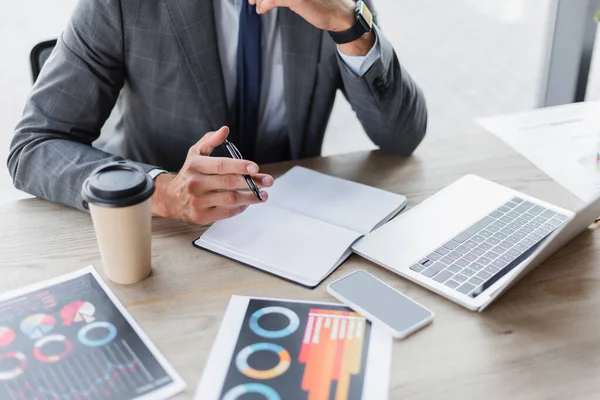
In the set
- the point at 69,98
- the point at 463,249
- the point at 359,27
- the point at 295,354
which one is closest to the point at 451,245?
the point at 463,249

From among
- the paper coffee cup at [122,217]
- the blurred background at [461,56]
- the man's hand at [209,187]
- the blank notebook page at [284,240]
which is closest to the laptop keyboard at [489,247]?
the blank notebook page at [284,240]

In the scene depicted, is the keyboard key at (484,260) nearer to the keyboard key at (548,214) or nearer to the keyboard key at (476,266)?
the keyboard key at (476,266)

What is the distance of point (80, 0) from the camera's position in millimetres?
1155

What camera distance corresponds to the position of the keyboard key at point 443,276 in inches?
35.1

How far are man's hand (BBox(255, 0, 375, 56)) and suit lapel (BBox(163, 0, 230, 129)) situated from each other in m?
0.14

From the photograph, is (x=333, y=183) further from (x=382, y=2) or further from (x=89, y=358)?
(x=382, y=2)

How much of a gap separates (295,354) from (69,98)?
690 mm

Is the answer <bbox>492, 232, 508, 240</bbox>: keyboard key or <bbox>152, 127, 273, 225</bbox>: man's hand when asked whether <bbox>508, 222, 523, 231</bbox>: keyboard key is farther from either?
<bbox>152, 127, 273, 225</bbox>: man's hand

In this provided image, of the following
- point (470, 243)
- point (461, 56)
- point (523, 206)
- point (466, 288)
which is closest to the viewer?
point (466, 288)

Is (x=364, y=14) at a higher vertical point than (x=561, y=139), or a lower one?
higher

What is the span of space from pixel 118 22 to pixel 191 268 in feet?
1.68

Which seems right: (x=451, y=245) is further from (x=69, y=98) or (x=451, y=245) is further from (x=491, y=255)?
(x=69, y=98)

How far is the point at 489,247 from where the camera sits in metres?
0.96

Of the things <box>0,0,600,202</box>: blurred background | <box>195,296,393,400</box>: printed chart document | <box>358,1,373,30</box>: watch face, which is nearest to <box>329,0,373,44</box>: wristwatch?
<box>358,1,373,30</box>: watch face
